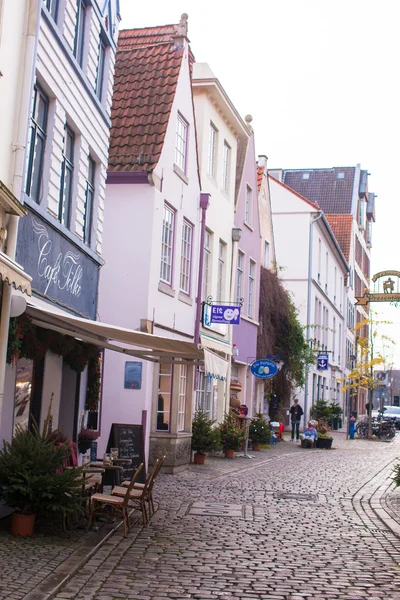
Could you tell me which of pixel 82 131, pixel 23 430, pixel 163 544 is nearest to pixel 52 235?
pixel 82 131

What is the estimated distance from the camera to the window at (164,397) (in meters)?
18.7

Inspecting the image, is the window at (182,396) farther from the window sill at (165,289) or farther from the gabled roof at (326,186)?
the gabled roof at (326,186)

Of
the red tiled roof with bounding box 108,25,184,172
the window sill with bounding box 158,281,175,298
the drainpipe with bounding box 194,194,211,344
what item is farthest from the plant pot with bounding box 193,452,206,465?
the red tiled roof with bounding box 108,25,184,172

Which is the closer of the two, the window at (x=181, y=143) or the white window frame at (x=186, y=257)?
the window at (x=181, y=143)

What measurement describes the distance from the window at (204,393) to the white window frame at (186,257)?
9.38 ft

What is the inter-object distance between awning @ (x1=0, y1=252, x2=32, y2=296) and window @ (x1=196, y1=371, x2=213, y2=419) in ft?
46.3

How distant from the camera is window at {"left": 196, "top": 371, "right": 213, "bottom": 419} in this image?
2275 cm

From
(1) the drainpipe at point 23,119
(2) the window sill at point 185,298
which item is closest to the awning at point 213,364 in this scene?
(1) the drainpipe at point 23,119

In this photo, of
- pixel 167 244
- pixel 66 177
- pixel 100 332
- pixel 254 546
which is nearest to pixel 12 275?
pixel 100 332

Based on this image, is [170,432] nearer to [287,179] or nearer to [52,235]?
[52,235]

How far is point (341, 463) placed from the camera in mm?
22312

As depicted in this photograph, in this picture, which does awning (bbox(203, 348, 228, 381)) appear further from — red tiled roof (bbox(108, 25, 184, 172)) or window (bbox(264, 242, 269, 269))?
window (bbox(264, 242, 269, 269))

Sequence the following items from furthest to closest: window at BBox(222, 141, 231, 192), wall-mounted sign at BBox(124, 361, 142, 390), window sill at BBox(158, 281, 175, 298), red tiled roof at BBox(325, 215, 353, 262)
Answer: red tiled roof at BBox(325, 215, 353, 262) → window at BBox(222, 141, 231, 192) → window sill at BBox(158, 281, 175, 298) → wall-mounted sign at BBox(124, 361, 142, 390)

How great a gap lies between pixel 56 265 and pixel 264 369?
417 inches
